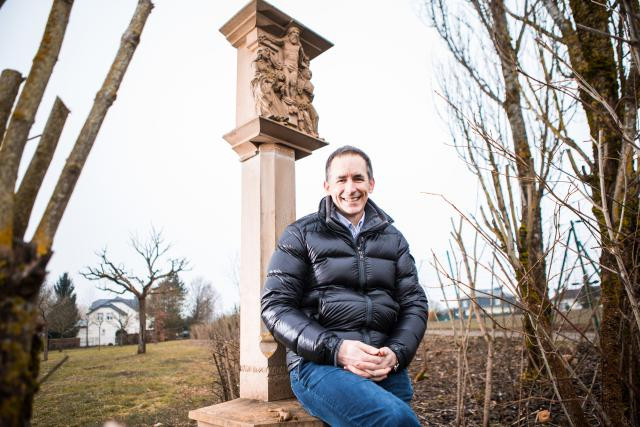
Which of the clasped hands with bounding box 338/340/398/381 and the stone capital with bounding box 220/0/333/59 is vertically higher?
the stone capital with bounding box 220/0/333/59

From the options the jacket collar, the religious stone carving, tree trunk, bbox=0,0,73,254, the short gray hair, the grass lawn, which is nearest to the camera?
tree trunk, bbox=0,0,73,254

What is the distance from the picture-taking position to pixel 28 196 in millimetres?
859

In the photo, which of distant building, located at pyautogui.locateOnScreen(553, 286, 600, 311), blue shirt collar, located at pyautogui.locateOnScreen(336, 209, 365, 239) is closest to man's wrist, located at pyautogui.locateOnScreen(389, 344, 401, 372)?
blue shirt collar, located at pyautogui.locateOnScreen(336, 209, 365, 239)

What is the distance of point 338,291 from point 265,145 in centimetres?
136

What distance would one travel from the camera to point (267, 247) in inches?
110

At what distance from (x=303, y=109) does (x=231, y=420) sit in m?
2.31

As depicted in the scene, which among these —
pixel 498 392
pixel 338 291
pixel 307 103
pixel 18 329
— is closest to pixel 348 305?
pixel 338 291

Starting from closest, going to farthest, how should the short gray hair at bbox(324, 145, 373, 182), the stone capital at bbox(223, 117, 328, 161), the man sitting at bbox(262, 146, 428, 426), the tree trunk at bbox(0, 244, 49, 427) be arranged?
the tree trunk at bbox(0, 244, 49, 427), the man sitting at bbox(262, 146, 428, 426), the short gray hair at bbox(324, 145, 373, 182), the stone capital at bbox(223, 117, 328, 161)

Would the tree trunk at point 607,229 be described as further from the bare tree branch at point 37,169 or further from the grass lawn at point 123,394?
the grass lawn at point 123,394

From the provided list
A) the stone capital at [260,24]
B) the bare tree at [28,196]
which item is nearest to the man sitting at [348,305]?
the bare tree at [28,196]

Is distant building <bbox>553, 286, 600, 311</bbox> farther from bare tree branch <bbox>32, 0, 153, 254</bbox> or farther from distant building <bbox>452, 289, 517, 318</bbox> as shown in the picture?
bare tree branch <bbox>32, 0, 153, 254</bbox>

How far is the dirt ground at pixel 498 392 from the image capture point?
133 inches

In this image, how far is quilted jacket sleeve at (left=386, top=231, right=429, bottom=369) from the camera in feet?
6.73

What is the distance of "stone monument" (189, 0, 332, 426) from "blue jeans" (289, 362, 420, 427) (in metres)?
0.52
